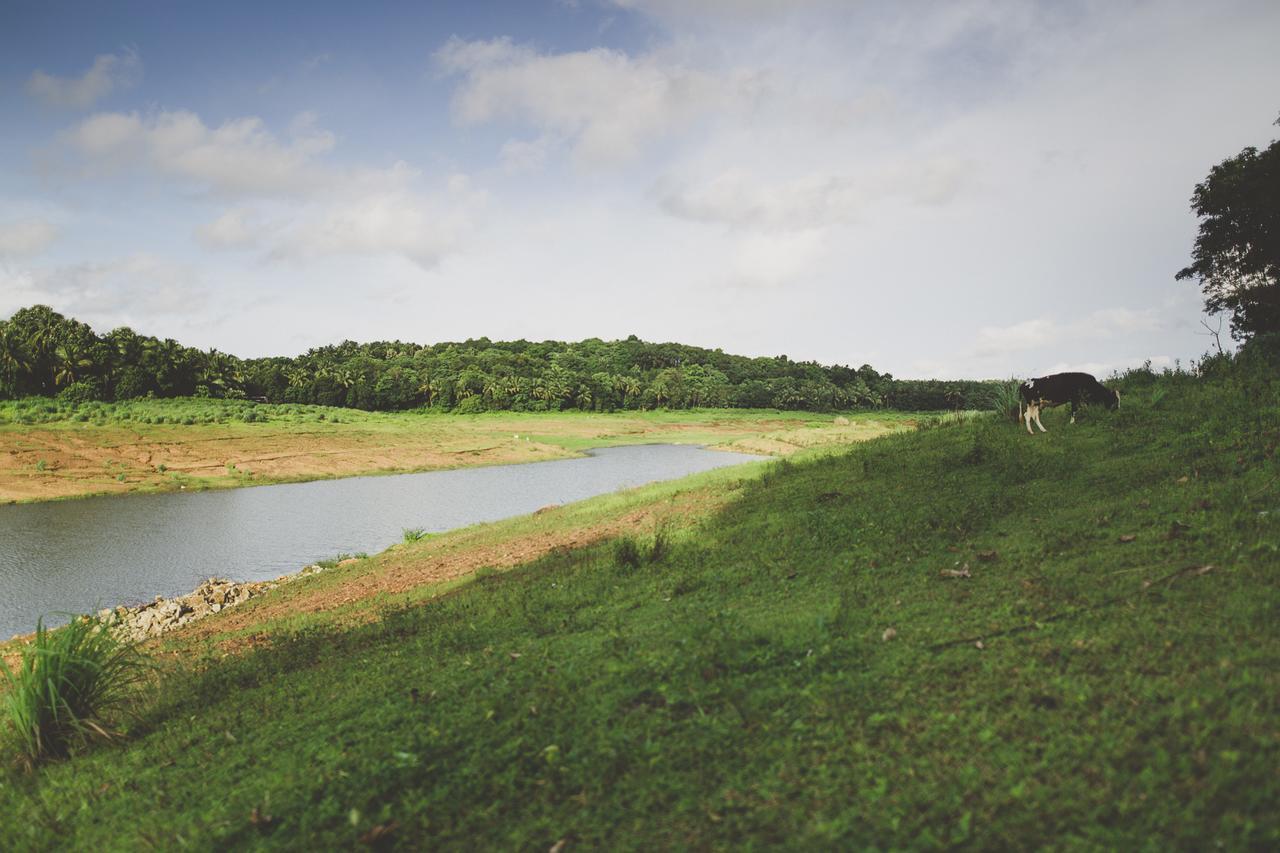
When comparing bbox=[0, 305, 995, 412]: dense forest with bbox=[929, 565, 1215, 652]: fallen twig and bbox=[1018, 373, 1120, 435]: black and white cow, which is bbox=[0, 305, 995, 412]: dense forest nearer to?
bbox=[1018, 373, 1120, 435]: black and white cow

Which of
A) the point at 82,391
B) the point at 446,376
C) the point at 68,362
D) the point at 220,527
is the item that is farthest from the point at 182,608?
the point at 446,376

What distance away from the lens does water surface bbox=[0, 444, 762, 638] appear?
1716 centimetres

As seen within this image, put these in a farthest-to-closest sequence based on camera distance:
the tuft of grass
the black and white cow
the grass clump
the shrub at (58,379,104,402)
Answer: the shrub at (58,379,104,402) < the tuft of grass < the black and white cow < the grass clump

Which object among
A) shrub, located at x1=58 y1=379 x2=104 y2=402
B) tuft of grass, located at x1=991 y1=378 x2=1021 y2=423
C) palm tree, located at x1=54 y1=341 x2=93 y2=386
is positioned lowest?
tuft of grass, located at x1=991 y1=378 x2=1021 y2=423

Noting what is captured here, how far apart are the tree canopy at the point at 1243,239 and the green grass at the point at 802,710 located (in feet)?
82.1

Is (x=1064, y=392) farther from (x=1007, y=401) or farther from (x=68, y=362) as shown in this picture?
(x=68, y=362)

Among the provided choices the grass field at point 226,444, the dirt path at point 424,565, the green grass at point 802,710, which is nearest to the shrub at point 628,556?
the green grass at point 802,710

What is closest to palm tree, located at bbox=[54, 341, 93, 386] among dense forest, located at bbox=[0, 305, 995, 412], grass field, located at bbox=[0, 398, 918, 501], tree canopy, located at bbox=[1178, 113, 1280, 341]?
dense forest, located at bbox=[0, 305, 995, 412]

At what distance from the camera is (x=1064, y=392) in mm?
13594

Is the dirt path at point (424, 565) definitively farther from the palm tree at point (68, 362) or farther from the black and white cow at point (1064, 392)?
the palm tree at point (68, 362)

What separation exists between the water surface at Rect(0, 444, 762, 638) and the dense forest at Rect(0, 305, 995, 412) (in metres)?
20.9

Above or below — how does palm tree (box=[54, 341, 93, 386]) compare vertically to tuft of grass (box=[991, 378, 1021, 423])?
above

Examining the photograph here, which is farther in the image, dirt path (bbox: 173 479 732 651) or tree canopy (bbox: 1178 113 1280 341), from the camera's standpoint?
tree canopy (bbox: 1178 113 1280 341)

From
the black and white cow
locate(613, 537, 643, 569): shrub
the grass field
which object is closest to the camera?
locate(613, 537, 643, 569): shrub
